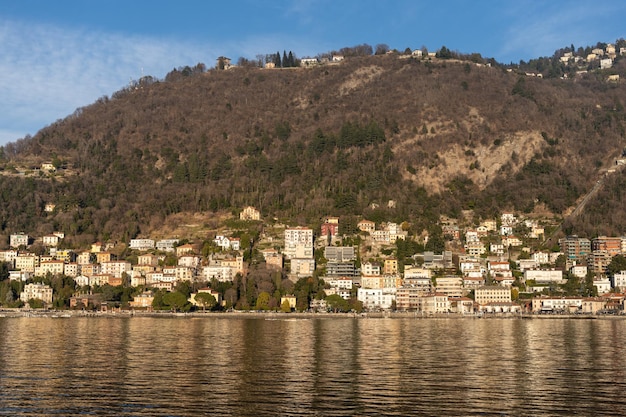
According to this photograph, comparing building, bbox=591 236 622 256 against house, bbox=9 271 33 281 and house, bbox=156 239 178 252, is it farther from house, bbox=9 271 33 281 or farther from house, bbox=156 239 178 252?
house, bbox=9 271 33 281

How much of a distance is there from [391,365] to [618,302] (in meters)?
75.1

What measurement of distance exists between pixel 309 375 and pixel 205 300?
6990cm

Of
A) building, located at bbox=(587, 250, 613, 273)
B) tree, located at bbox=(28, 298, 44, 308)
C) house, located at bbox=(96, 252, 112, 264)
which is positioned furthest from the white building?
tree, located at bbox=(28, 298, 44, 308)

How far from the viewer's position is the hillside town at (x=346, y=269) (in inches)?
4316

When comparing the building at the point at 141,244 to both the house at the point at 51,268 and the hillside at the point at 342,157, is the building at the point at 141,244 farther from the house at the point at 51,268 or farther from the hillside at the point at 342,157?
the house at the point at 51,268

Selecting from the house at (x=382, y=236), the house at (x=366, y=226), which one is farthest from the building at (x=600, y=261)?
the house at (x=366, y=226)

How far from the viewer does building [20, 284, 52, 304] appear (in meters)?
116

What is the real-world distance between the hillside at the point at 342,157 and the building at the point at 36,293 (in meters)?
23.1

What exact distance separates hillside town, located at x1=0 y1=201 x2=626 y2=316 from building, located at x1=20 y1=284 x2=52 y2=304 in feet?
0.48

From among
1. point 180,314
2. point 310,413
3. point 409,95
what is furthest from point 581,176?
point 310,413

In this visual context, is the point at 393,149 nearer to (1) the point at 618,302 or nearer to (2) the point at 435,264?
(2) the point at 435,264

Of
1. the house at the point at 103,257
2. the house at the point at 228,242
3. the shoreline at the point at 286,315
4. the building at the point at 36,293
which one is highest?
the house at the point at 228,242

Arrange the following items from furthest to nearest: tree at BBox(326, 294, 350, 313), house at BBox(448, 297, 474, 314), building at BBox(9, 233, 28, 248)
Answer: building at BBox(9, 233, 28, 248) < tree at BBox(326, 294, 350, 313) < house at BBox(448, 297, 474, 314)

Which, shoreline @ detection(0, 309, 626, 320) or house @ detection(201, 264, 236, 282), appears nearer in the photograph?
shoreline @ detection(0, 309, 626, 320)
